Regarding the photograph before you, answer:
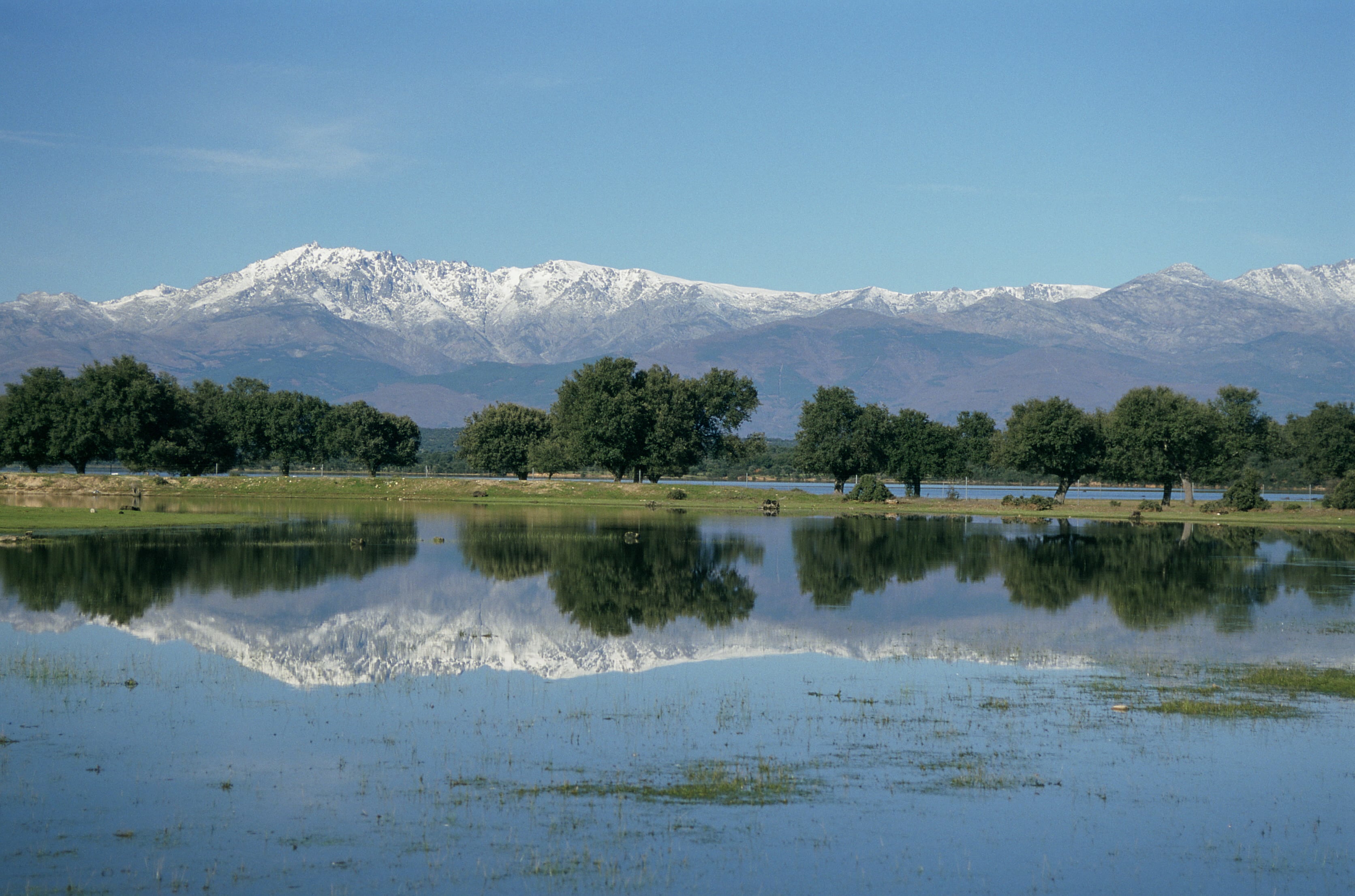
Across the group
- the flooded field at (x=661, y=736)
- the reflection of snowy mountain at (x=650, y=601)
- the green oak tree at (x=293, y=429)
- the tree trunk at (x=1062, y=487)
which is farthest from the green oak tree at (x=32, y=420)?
the tree trunk at (x=1062, y=487)

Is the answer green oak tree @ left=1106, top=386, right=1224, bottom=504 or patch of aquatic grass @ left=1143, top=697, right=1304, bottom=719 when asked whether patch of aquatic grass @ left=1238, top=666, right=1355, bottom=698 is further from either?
green oak tree @ left=1106, top=386, right=1224, bottom=504

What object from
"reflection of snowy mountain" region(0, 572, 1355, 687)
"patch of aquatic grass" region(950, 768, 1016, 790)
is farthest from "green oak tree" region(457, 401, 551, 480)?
"patch of aquatic grass" region(950, 768, 1016, 790)

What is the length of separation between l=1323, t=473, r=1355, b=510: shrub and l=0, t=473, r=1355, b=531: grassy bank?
1301 mm

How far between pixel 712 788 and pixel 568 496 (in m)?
106

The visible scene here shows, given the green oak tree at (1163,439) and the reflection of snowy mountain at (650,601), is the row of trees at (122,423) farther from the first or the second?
the green oak tree at (1163,439)

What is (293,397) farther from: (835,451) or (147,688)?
(147,688)

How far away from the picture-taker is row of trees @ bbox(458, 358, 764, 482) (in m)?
130

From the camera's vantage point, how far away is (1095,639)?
105ft

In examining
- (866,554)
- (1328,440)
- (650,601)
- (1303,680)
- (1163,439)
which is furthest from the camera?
(1328,440)

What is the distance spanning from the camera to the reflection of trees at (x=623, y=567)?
1409 inches

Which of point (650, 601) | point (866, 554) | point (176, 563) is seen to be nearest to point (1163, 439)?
point (866, 554)

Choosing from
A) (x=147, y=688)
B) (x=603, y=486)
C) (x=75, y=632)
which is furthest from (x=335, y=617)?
(x=603, y=486)

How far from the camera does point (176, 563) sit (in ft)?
150

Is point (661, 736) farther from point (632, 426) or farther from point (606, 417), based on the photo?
point (632, 426)
